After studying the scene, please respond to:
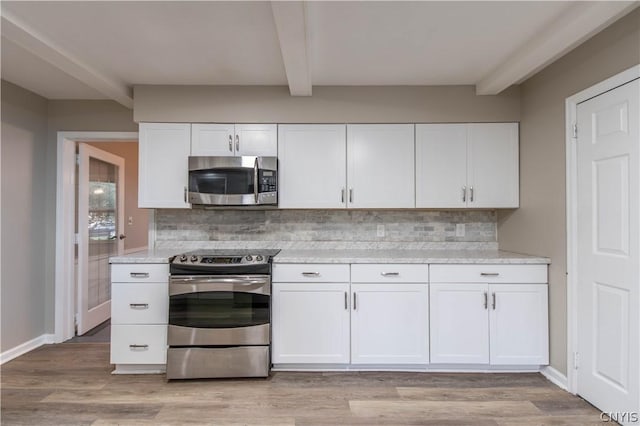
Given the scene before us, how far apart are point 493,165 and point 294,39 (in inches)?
76.7

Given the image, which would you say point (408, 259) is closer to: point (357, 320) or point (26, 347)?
point (357, 320)

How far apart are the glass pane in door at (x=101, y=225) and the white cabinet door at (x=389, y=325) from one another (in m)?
2.94

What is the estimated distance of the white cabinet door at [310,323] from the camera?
2635mm

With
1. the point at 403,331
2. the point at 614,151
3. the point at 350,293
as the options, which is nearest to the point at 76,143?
the point at 350,293

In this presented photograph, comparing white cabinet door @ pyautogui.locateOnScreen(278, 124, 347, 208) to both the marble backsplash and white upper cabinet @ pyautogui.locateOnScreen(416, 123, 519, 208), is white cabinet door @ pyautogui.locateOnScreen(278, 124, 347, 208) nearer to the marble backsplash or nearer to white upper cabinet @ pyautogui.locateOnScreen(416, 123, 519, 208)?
the marble backsplash

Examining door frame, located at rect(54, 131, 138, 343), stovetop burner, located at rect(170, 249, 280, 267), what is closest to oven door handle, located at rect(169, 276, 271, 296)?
stovetop burner, located at rect(170, 249, 280, 267)

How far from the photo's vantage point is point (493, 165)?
2.94m

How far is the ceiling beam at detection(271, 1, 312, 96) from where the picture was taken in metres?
1.70

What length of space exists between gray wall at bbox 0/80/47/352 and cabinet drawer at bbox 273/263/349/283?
2.30m

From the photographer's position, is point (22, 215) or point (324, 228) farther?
point (324, 228)

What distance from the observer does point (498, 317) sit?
2604 mm

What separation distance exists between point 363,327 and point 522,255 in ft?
4.51

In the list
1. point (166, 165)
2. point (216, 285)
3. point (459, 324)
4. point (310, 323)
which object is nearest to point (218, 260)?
point (216, 285)

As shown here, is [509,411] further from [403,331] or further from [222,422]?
[222,422]
